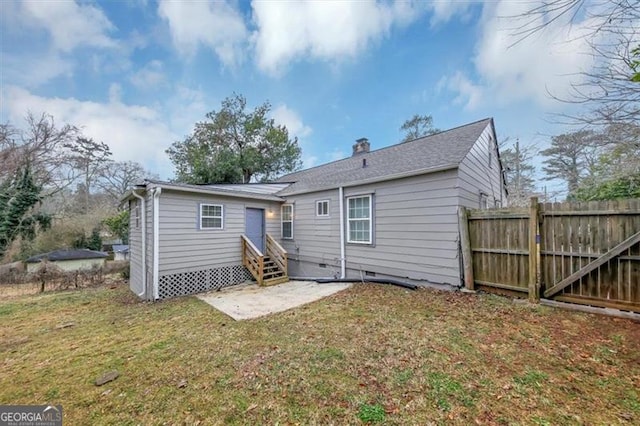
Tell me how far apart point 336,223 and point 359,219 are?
859 millimetres

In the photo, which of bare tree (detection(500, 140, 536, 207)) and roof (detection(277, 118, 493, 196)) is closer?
roof (detection(277, 118, 493, 196))

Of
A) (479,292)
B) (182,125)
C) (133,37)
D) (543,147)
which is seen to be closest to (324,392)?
(479,292)

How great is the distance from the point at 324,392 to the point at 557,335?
3.46 metres

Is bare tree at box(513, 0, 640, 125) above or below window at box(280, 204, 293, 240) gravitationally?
above

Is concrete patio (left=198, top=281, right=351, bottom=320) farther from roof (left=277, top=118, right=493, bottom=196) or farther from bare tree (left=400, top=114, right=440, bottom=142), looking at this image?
bare tree (left=400, top=114, right=440, bottom=142)

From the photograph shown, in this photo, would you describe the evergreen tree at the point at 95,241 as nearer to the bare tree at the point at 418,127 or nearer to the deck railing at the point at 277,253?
the deck railing at the point at 277,253

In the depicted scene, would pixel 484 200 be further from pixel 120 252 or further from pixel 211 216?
pixel 120 252

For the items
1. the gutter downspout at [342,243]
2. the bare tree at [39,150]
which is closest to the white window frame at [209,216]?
the gutter downspout at [342,243]

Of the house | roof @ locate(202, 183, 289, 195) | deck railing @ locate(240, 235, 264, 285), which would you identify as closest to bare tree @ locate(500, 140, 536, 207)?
the house

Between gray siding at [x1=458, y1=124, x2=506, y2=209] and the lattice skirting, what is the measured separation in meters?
7.01

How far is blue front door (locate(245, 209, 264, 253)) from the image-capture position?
9084mm

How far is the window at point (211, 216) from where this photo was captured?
305 inches

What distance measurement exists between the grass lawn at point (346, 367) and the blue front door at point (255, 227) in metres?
4.21

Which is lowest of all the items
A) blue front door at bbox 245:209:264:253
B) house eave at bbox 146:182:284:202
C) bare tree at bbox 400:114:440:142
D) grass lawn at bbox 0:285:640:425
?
grass lawn at bbox 0:285:640:425
